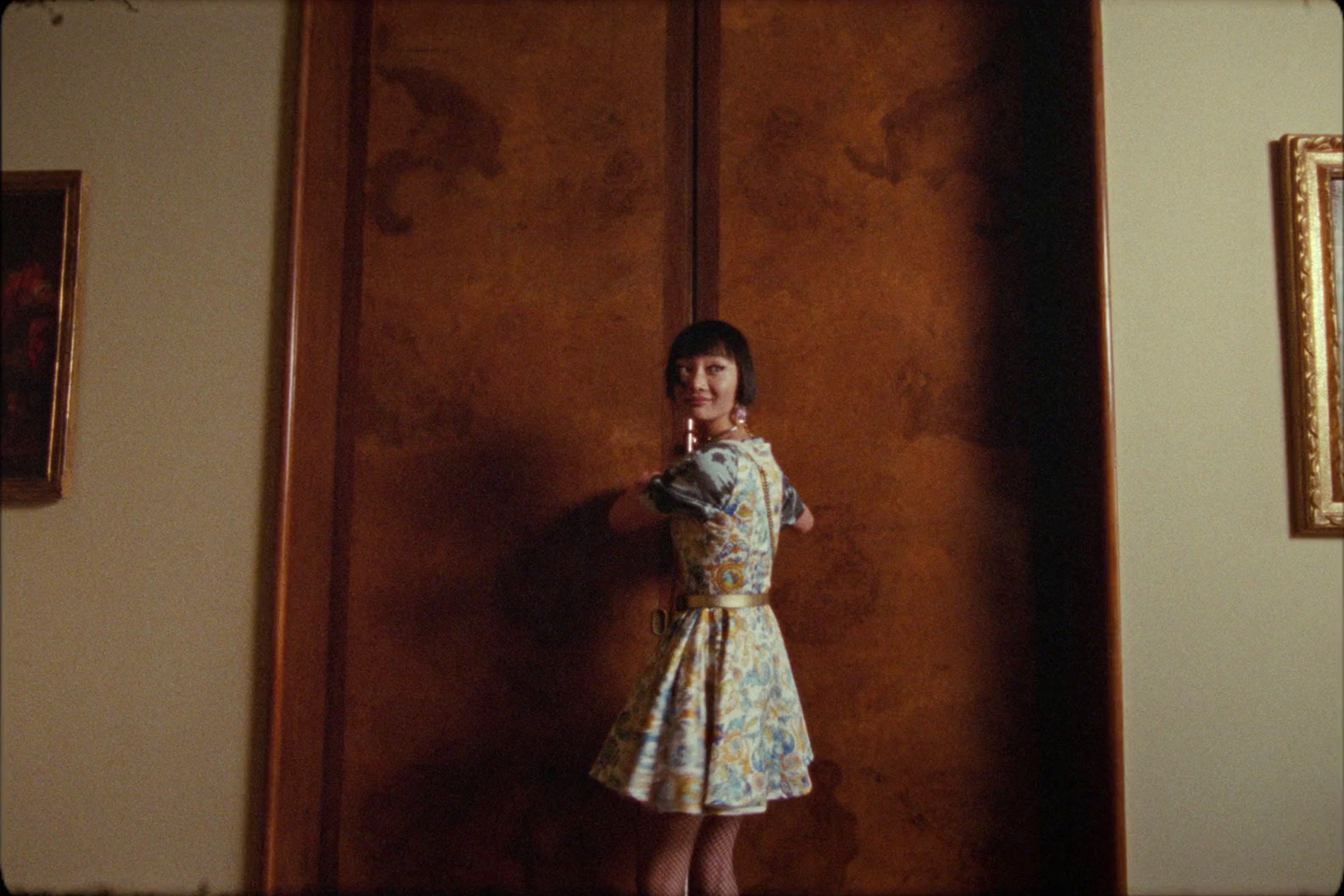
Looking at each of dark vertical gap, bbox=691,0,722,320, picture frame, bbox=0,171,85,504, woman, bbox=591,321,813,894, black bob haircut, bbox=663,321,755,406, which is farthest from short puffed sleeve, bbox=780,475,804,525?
picture frame, bbox=0,171,85,504

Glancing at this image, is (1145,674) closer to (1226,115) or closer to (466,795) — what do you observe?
(1226,115)

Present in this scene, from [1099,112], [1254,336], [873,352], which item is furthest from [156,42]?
[1254,336]

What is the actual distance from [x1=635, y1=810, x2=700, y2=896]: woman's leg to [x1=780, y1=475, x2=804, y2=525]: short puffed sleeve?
24.1 inches

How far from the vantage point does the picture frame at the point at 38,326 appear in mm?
1902

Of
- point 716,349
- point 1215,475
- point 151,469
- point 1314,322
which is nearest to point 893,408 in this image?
point 716,349

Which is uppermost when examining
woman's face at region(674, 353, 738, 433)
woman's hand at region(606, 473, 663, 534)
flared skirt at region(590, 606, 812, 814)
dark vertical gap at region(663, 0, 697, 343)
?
dark vertical gap at region(663, 0, 697, 343)

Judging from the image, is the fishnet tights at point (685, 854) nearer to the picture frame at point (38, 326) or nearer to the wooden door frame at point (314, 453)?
the wooden door frame at point (314, 453)

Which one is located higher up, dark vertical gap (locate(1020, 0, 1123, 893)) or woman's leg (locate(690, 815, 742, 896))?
dark vertical gap (locate(1020, 0, 1123, 893))

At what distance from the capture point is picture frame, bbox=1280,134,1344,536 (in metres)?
1.84

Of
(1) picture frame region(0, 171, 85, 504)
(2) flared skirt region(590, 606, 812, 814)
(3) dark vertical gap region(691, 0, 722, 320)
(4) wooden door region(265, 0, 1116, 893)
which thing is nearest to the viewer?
(2) flared skirt region(590, 606, 812, 814)

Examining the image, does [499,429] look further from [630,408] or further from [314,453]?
[314,453]

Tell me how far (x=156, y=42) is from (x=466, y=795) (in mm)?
1877

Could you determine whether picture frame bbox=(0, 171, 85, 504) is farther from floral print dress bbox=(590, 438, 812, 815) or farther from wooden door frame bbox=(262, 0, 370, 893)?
floral print dress bbox=(590, 438, 812, 815)

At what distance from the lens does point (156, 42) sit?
1.99 metres
